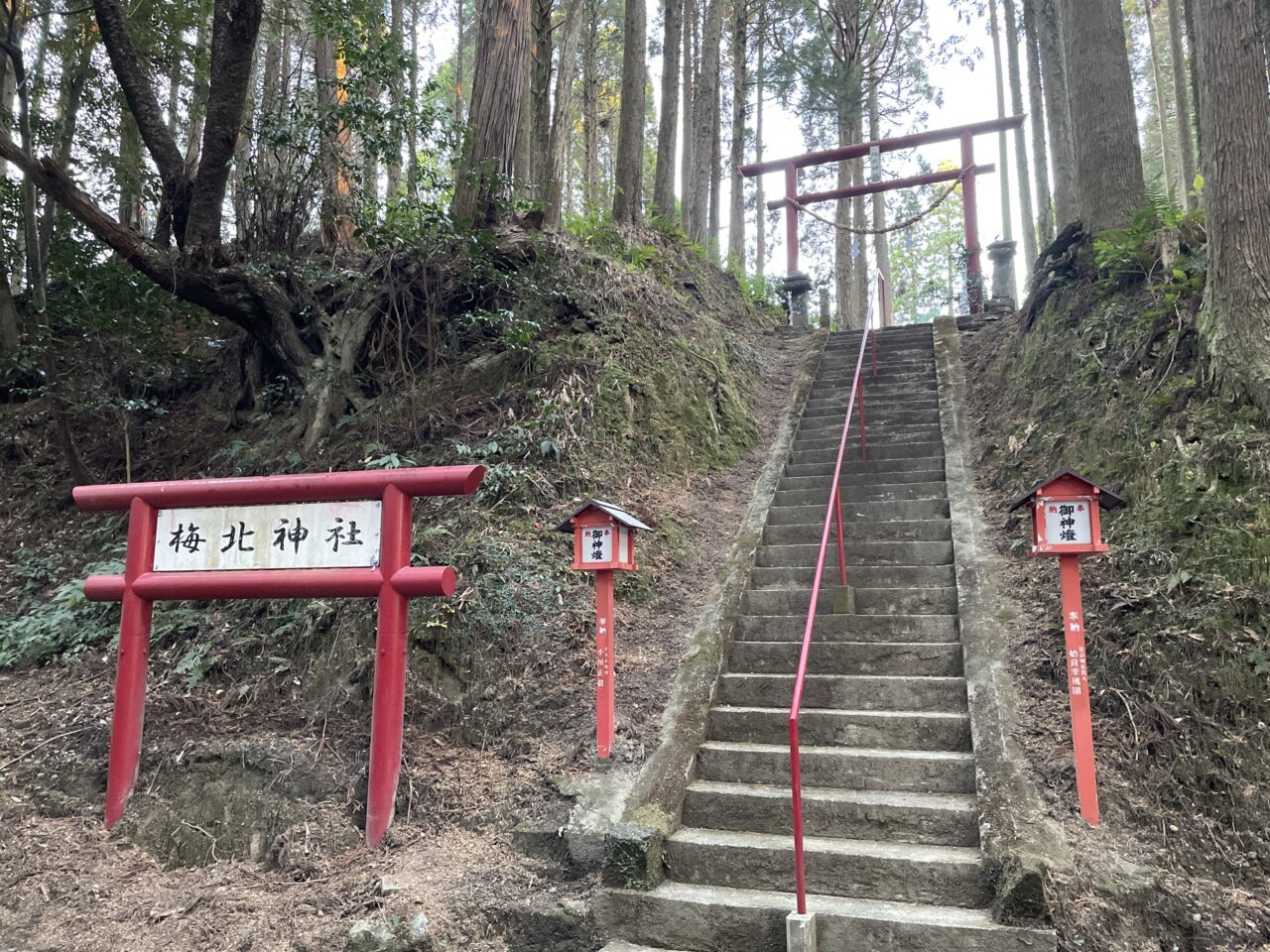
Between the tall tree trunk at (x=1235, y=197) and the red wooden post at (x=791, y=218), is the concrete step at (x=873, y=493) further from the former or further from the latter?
Answer: the red wooden post at (x=791, y=218)

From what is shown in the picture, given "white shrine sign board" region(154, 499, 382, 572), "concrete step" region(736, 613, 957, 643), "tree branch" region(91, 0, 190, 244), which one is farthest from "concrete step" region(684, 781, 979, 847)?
"tree branch" region(91, 0, 190, 244)

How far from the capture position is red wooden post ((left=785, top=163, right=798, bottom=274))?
14930 mm

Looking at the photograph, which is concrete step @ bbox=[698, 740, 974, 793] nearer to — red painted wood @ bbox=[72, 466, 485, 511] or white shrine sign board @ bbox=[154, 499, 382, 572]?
red painted wood @ bbox=[72, 466, 485, 511]

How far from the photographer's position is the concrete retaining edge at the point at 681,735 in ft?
13.3

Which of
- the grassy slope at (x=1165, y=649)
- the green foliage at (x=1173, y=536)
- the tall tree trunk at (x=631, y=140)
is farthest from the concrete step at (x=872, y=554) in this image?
the tall tree trunk at (x=631, y=140)

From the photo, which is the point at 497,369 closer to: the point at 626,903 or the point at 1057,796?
the point at 626,903

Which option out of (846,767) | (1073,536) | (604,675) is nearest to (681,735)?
Answer: (604,675)

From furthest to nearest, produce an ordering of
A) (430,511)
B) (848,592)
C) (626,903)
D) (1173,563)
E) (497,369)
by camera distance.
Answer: (497,369)
(430,511)
(848,592)
(1173,563)
(626,903)

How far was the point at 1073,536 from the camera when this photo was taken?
416 cm

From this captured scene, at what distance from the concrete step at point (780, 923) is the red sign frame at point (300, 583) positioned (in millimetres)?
1522

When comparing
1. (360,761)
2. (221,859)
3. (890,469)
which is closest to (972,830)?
(360,761)

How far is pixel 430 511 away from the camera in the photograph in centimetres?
673

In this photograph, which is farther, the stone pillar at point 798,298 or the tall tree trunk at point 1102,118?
the stone pillar at point 798,298

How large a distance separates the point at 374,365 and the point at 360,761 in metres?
4.68
